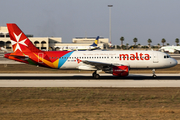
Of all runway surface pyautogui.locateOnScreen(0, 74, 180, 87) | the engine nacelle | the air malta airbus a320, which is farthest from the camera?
the air malta airbus a320

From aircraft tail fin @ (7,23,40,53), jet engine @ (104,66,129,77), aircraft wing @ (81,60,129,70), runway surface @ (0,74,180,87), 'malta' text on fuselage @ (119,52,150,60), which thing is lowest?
runway surface @ (0,74,180,87)

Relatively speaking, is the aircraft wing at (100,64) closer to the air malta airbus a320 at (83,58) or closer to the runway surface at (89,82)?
the air malta airbus a320 at (83,58)

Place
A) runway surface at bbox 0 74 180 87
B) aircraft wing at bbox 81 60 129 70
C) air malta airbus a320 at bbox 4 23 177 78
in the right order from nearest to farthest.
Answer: runway surface at bbox 0 74 180 87 → aircraft wing at bbox 81 60 129 70 → air malta airbus a320 at bbox 4 23 177 78

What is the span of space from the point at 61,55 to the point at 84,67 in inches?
149

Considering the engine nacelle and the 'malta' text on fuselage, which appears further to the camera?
the 'malta' text on fuselage

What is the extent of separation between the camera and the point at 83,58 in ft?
113

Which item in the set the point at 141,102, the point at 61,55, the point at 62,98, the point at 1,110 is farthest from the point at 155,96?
the point at 61,55

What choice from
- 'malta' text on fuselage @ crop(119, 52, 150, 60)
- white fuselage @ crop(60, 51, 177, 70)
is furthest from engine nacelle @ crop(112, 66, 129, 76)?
'malta' text on fuselage @ crop(119, 52, 150, 60)

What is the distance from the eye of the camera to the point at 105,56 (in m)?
34.4

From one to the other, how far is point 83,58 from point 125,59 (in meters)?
5.96

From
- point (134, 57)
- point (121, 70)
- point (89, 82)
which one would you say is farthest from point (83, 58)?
point (134, 57)

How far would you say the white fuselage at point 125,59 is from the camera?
3400cm

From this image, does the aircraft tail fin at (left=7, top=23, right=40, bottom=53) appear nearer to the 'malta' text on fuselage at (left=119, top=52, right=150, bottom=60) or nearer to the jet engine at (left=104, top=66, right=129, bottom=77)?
the jet engine at (left=104, top=66, right=129, bottom=77)

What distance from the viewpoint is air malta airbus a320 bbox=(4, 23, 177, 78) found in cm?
3400
